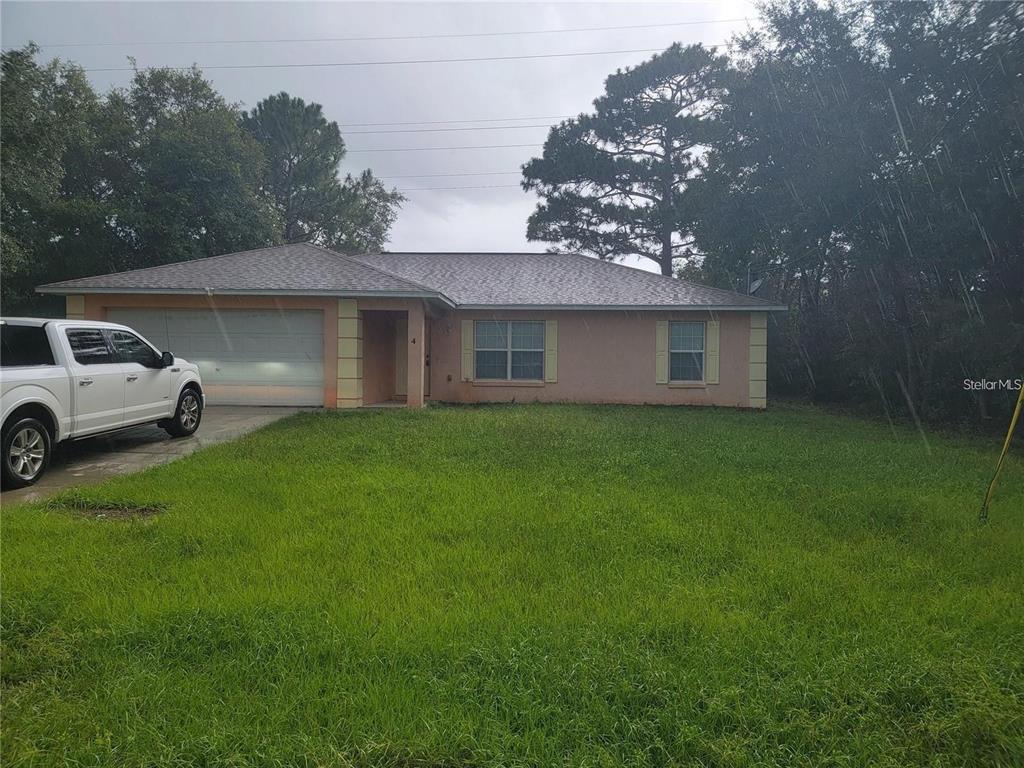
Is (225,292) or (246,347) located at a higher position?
(225,292)

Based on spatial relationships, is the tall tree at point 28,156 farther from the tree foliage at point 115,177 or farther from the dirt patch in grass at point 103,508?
the dirt patch in grass at point 103,508

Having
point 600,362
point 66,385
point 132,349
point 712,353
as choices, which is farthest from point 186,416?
point 712,353

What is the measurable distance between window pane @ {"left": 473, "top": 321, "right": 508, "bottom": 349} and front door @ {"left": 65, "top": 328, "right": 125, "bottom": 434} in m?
8.76

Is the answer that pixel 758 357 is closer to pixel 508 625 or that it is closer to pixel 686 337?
pixel 686 337

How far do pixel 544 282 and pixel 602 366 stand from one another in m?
2.93

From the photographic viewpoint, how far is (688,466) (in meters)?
6.98

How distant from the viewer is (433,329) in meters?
15.0

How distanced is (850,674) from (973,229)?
40.2 ft

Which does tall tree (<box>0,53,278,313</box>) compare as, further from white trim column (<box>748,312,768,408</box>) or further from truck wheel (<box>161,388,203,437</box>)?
white trim column (<box>748,312,768,408</box>)

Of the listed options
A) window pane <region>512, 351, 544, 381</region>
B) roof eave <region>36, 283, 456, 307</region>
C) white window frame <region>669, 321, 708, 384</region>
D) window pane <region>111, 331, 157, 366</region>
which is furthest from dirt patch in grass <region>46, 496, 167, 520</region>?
white window frame <region>669, 321, 708, 384</region>

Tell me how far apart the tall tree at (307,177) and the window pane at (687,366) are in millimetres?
24104

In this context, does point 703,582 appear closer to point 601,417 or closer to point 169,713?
point 169,713

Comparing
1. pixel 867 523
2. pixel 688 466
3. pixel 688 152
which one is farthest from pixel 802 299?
pixel 867 523

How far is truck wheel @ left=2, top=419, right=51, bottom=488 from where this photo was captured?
5.60 m
